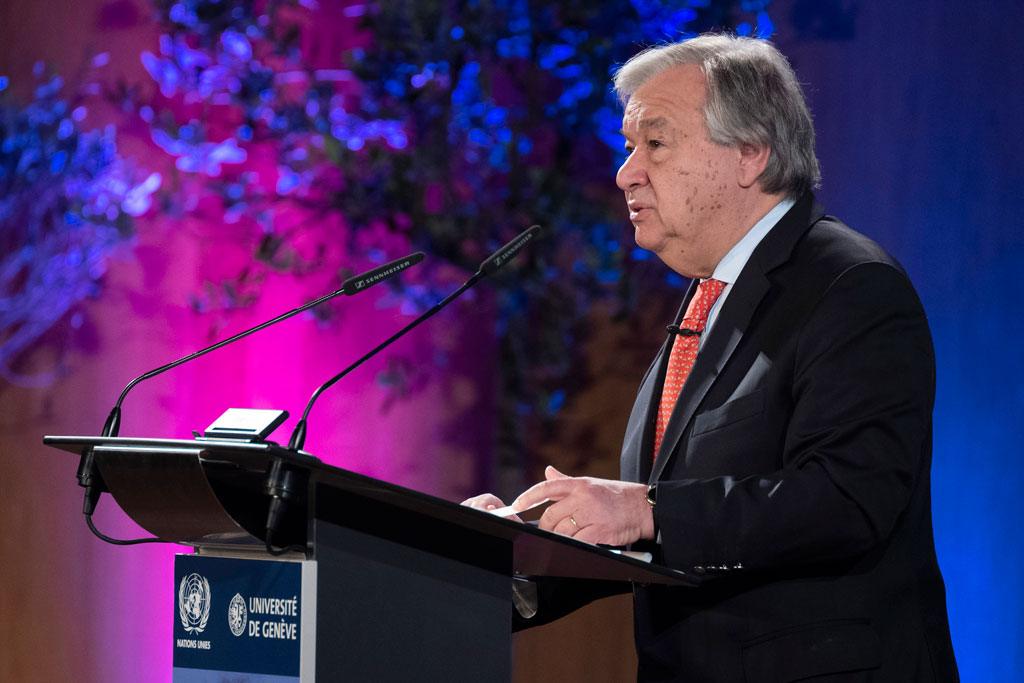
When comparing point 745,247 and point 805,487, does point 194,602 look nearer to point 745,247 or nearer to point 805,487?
point 805,487

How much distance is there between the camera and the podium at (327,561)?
3.59 ft

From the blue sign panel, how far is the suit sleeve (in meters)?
0.46

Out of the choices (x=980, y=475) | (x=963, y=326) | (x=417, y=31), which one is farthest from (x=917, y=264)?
(x=417, y=31)

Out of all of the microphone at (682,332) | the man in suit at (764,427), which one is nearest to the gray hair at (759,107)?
the man in suit at (764,427)

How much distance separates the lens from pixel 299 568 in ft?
3.63

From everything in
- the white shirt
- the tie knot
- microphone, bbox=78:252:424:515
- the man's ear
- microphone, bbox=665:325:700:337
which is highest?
the man's ear

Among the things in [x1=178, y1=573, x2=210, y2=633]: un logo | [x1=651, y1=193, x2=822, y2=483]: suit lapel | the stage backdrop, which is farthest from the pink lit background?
[x1=178, y1=573, x2=210, y2=633]: un logo

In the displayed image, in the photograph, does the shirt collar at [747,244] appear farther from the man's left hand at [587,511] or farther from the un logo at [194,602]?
the un logo at [194,602]

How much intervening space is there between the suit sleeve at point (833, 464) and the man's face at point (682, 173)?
1.14 ft

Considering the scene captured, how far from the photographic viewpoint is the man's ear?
1.74m

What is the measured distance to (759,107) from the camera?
1.74 metres

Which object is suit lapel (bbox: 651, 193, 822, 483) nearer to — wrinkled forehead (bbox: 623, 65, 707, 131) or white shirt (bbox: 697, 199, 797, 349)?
white shirt (bbox: 697, 199, 797, 349)

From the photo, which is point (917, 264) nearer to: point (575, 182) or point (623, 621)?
point (575, 182)

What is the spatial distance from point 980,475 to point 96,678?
3.09m
